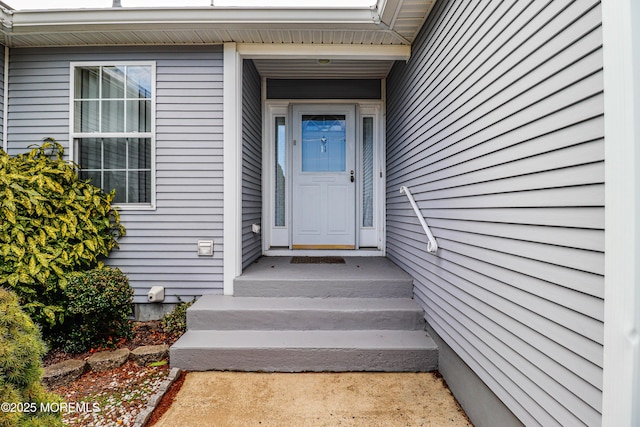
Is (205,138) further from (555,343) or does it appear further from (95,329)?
(555,343)

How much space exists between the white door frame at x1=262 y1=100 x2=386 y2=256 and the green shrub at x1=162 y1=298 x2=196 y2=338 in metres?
1.55

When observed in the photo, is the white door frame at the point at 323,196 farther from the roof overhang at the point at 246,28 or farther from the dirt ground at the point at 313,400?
the dirt ground at the point at 313,400

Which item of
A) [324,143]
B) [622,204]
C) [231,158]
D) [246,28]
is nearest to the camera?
[622,204]

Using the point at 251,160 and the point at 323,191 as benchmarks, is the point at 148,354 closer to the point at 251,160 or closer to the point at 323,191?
the point at 251,160

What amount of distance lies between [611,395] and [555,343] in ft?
1.08

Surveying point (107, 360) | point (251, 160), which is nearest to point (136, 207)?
point (251, 160)

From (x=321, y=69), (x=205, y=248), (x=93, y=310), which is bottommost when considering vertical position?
(x=93, y=310)

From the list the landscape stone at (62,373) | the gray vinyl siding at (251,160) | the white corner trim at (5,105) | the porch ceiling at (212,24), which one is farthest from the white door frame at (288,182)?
the white corner trim at (5,105)

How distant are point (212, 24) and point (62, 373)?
298 cm

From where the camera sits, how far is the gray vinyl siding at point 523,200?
1.12 m

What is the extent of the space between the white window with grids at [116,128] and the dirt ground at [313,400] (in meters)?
1.92

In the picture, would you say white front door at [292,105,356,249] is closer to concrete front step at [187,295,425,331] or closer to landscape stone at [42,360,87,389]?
concrete front step at [187,295,425,331]

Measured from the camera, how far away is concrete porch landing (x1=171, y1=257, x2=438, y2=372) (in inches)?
97.2

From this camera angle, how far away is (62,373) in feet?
7.73
